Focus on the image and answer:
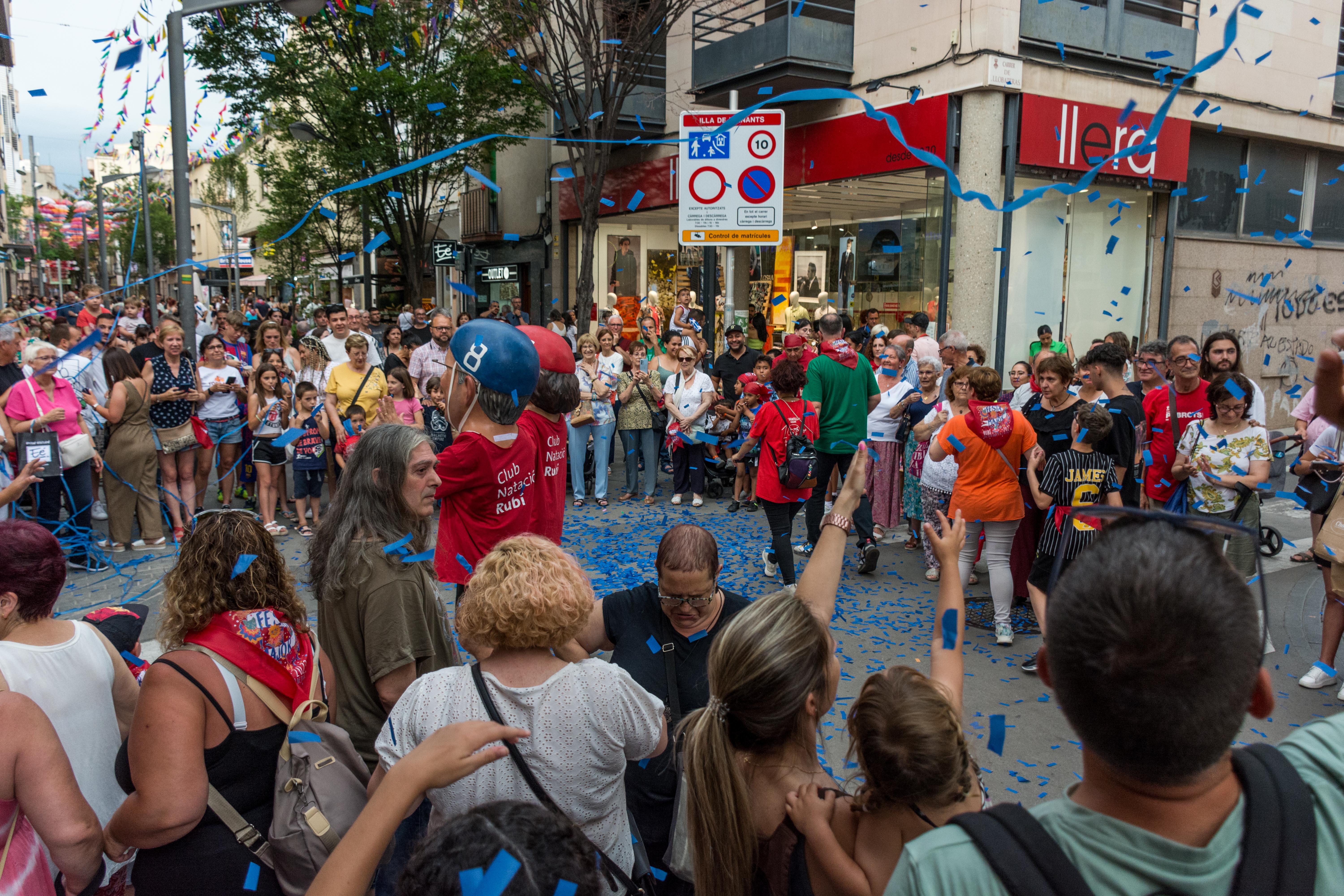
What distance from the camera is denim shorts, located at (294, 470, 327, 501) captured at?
27.6 feet

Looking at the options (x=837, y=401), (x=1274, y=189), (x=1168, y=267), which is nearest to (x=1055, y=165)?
(x=1168, y=267)

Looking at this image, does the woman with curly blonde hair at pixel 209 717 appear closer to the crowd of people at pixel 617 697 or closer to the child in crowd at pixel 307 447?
the crowd of people at pixel 617 697

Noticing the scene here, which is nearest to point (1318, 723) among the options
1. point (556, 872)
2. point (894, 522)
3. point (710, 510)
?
point (556, 872)

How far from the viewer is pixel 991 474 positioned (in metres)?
5.64

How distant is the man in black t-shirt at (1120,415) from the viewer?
5641 mm

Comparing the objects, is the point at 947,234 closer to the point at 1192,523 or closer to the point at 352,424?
the point at 352,424

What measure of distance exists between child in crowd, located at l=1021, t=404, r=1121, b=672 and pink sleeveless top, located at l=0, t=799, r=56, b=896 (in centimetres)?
479

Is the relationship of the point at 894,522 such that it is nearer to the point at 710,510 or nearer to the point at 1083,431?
the point at 710,510

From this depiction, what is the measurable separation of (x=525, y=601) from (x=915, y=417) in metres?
6.33

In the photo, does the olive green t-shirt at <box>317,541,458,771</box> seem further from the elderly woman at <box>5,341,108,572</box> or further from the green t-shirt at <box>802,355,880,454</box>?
the elderly woman at <box>5,341,108,572</box>

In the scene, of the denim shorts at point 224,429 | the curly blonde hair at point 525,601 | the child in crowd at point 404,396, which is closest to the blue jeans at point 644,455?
the child in crowd at point 404,396

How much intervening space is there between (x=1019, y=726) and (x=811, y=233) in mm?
12744

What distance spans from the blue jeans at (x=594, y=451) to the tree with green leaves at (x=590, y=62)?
21.0ft

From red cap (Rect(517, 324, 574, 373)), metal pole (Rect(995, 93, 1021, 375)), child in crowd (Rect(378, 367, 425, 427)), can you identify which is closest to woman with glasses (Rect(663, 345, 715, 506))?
child in crowd (Rect(378, 367, 425, 427))
